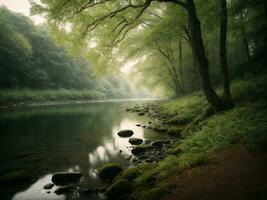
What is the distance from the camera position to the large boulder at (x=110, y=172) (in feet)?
22.6

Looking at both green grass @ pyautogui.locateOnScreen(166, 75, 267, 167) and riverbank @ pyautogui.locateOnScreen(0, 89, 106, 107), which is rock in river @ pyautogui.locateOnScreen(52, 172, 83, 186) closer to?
Result: green grass @ pyautogui.locateOnScreen(166, 75, 267, 167)

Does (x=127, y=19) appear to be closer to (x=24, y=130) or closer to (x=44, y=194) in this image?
(x=24, y=130)

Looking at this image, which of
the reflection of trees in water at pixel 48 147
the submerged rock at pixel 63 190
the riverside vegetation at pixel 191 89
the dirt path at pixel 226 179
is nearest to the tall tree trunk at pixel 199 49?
the riverside vegetation at pixel 191 89

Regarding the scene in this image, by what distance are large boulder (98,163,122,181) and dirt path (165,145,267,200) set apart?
7.47 feet

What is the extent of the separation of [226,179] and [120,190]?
2.65 meters

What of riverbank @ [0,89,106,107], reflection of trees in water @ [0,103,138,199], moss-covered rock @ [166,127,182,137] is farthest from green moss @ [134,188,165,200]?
riverbank @ [0,89,106,107]

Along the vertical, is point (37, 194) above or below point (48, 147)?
below

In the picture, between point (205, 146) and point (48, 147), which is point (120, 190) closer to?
point (205, 146)

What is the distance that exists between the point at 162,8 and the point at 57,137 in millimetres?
17446

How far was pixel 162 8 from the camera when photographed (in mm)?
22562

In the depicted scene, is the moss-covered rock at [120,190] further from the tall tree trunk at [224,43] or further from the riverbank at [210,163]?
the tall tree trunk at [224,43]

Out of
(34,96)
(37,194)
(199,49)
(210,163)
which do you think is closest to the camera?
(210,163)

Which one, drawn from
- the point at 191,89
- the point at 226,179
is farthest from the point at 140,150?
the point at 191,89

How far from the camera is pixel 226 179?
15.5 feet
